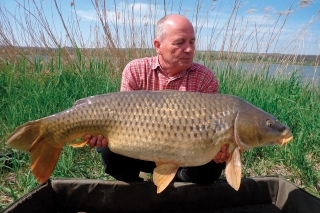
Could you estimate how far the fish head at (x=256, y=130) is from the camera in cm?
164

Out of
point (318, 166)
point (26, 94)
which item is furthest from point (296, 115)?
point (26, 94)

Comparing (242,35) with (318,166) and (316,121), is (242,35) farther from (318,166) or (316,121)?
(318,166)

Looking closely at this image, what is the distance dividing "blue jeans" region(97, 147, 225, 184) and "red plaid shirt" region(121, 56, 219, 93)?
428mm

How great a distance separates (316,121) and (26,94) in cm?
241

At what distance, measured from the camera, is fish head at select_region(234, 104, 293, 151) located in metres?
1.64

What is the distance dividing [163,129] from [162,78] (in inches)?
27.8

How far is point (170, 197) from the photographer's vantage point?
→ 1975 mm

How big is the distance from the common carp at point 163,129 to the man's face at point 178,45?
490 mm

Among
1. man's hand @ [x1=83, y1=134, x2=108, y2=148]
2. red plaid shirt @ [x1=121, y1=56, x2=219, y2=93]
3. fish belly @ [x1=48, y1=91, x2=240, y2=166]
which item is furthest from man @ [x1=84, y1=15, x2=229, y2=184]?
fish belly @ [x1=48, y1=91, x2=240, y2=166]

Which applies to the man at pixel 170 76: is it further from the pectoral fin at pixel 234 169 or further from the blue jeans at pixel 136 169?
the pectoral fin at pixel 234 169

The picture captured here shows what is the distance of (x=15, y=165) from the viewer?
2.10 meters

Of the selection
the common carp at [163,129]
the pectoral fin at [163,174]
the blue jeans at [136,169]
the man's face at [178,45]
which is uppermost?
the man's face at [178,45]

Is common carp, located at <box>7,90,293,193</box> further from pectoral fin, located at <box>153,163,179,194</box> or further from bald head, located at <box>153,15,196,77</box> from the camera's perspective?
bald head, located at <box>153,15,196,77</box>

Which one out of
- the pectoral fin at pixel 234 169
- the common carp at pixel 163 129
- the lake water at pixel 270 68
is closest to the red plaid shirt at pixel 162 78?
the common carp at pixel 163 129
